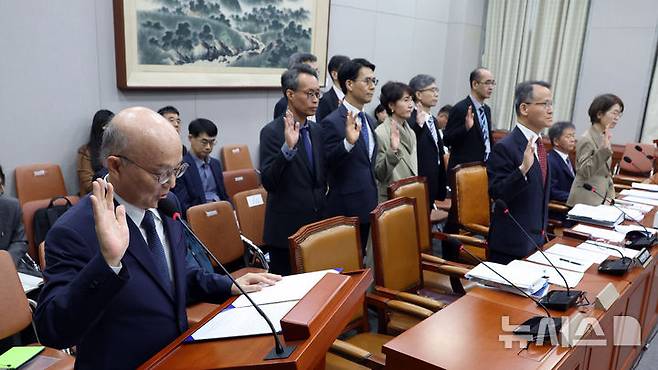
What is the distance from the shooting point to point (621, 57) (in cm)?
632

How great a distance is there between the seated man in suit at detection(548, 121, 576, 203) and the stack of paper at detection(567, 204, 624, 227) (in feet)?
2.51

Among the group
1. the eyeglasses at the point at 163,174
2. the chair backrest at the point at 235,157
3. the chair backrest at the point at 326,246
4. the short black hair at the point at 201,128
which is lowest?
the chair backrest at the point at 235,157

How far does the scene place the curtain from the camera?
21.8 feet

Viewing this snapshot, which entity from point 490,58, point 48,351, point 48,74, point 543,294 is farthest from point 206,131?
point 490,58

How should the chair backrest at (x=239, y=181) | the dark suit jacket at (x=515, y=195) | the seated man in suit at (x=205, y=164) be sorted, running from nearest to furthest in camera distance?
the dark suit jacket at (x=515, y=195) → the seated man in suit at (x=205, y=164) → the chair backrest at (x=239, y=181)

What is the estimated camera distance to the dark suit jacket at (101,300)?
0.99 metres

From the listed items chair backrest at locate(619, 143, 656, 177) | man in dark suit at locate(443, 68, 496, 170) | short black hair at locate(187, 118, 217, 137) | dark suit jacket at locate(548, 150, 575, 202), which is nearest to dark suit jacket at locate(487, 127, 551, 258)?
dark suit jacket at locate(548, 150, 575, 202)

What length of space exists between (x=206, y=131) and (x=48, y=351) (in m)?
1.99

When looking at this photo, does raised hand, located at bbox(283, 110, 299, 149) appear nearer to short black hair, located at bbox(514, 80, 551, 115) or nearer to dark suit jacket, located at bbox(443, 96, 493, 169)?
short black hair, located at bbox(514, 80, 551, 115)

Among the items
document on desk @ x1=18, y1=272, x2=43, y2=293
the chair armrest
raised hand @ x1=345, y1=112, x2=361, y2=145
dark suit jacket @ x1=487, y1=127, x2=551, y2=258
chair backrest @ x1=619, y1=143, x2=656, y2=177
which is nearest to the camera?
the chair armrest

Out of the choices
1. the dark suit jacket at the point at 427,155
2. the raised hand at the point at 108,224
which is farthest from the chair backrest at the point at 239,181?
the raised hand at the point at 108,224

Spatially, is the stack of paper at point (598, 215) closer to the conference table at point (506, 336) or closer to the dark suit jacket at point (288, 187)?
the conference table at point (506, 336)

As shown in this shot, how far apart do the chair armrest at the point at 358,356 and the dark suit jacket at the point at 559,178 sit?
2.79 m

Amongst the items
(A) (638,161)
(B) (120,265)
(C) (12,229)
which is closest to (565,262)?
(B) (120,265)
